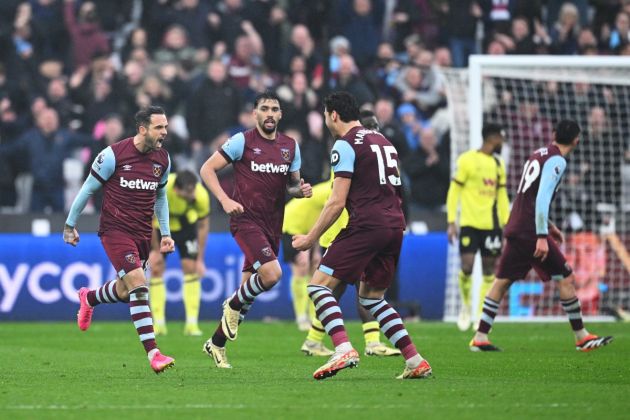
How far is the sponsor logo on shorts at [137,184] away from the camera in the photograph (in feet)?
38.8

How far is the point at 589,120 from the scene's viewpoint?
70.7ft

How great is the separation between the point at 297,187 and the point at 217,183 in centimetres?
83

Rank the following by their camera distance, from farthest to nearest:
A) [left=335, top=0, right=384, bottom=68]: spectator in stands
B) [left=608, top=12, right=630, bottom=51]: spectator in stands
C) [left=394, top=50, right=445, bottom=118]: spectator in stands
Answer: [left=335, top=0, right=384, bottom=68]: spectator in stands
[left=608, top=12, right=630, bottom=51]: spectator in stands
[left=394, top=50, right=445, bottom=118]: spectator in stands

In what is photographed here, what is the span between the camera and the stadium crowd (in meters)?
21.6

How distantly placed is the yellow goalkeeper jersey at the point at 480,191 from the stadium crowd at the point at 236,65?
399 cm

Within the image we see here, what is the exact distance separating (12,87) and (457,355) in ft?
36.8

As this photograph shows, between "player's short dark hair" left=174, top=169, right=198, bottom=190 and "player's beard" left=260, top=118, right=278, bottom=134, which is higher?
Result: "player's beard" left=260, top=118, right=278, bottom=134

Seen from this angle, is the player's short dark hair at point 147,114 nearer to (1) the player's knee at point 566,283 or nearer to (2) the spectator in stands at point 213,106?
(1) the player's knee at point 566,283

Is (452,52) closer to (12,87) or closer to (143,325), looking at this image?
(12,87)

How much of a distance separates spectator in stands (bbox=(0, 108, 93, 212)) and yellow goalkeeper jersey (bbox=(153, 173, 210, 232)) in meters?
4.00

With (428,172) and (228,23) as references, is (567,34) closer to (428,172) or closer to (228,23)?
(428,172)

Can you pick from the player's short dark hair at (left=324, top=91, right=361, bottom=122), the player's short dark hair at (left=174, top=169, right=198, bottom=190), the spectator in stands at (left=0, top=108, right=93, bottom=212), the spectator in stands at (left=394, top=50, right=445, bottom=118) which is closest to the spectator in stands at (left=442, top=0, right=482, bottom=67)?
the spectator in stands at (left=394, top=50, right=445, bottom=118)

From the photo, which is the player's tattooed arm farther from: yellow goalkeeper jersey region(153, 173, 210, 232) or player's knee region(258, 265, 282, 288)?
yellow goalkeeper jersey region(153, 173, 210, 232)

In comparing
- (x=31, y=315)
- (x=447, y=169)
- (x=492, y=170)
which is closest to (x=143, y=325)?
(x=492, y=170)
